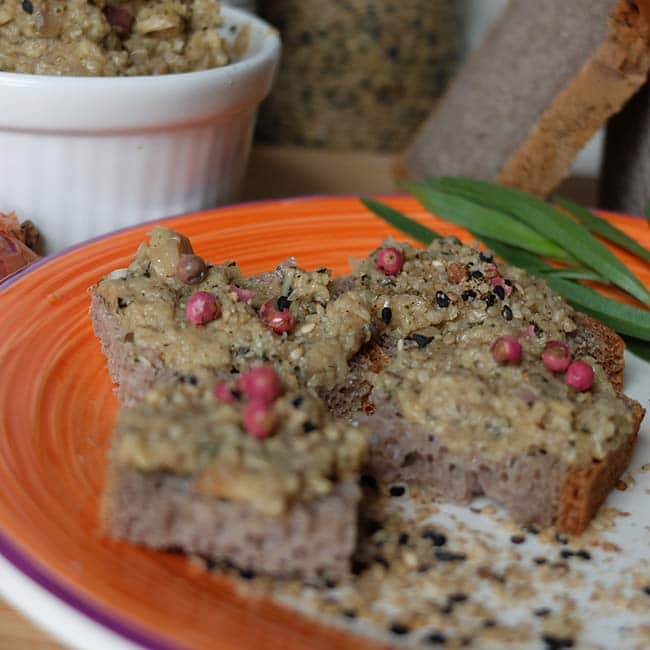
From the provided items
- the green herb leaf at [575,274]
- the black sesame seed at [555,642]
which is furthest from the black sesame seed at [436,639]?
the green herb leaf at [575,274]

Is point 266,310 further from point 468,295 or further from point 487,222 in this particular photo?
point 487,222

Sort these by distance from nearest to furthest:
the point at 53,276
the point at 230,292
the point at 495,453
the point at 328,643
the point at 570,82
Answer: the point at 328,643
the point at 495,453
the point at 230,292
the point at 53,276
the point at 570,82

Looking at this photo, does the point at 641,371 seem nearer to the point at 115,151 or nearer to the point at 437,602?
the point at 437,602

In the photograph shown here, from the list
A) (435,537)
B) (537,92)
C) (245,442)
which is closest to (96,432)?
(245,442)

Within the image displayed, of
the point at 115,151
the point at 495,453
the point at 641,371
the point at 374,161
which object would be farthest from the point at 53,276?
the point at 374,161

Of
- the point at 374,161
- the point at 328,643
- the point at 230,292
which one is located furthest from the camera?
the point at 374,161

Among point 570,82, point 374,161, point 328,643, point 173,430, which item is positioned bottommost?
point 374,161

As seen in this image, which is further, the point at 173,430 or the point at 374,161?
the point at 374,161

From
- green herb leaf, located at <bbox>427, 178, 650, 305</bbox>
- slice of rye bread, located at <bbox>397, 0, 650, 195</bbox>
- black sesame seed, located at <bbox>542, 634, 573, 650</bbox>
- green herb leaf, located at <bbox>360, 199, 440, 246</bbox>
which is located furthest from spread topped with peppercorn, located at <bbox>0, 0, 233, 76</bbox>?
black sesame seed, located at <bbox>542, 634, 573, 650</bbox>
